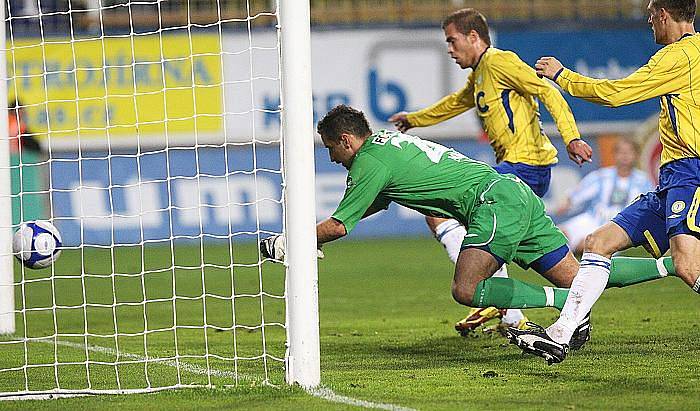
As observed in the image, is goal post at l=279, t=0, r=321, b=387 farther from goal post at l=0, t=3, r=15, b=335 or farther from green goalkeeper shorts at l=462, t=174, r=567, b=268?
goal post at l=0, t=3, r=15, b=335

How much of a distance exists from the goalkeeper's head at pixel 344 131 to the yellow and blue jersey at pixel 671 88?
1088 mm

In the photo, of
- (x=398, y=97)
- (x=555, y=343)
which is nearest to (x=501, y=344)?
(x=555, y=343)

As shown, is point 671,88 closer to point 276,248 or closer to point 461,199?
point 461,199

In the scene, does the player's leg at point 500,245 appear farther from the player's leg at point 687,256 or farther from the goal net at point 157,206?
the goal net at point 157,206

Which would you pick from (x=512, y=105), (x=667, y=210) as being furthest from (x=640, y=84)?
(x=512, y=105)

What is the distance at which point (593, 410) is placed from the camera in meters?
4.93

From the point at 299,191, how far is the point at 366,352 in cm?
177

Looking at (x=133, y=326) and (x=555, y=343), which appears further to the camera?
(x=133, y=326)

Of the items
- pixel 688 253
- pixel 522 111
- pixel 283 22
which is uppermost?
pixel 283 22

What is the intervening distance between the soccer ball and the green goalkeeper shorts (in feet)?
7.84

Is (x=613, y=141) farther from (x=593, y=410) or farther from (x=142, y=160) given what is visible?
(x=593, y=410)

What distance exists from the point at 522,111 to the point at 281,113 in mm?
2568

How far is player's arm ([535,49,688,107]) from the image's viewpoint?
5883mm

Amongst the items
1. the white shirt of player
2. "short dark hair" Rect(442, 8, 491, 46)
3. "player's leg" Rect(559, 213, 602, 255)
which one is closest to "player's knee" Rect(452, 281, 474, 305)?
"short dark hair" Rect(442, 8, 491, 46)
